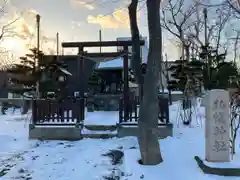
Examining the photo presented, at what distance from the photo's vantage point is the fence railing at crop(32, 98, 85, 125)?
32.5 ft

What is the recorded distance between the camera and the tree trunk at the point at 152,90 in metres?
5.72

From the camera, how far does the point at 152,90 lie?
225 inches

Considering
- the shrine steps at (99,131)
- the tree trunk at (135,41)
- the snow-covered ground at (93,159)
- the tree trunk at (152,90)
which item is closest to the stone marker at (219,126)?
the snow-covered ground at (93,159)

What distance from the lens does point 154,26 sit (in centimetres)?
572

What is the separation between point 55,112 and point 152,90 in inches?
204

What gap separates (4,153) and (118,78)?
10382mm

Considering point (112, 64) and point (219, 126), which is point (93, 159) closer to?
point (219, 126)

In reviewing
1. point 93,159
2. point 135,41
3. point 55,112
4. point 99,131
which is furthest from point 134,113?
point 135,41

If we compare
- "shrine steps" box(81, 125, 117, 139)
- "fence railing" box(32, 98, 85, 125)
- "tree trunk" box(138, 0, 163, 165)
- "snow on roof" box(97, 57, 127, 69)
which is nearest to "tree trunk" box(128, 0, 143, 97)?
"tree trunk" box(138, 0, 163, 165)

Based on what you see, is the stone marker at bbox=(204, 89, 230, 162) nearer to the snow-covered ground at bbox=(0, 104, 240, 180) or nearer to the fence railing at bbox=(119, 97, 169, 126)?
the snow-covered ground at bbox=(0, 104, 240, 180)

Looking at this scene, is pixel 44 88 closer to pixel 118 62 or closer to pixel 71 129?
pixel 118 62

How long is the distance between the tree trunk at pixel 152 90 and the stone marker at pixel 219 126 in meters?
1.04

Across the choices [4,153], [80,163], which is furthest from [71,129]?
[80,163]

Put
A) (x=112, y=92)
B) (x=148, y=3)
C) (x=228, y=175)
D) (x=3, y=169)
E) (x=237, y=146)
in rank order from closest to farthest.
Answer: (x=228, y=175)
(x=148, y=3)
(x=3, y=169)
(x=237, y=146)
(x=112, y=92)
